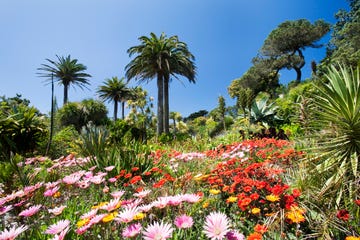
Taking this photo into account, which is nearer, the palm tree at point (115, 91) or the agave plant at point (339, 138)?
the agave plant at point (339, 138)

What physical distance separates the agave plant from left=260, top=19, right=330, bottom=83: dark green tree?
1037 inches

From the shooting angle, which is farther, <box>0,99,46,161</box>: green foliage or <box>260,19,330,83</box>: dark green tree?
<box>260,19,330,83</box>: dark green tree

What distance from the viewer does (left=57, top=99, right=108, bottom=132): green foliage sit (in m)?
26.6

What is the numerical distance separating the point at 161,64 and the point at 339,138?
1736cm

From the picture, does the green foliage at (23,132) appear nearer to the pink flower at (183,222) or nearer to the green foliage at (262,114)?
the pink flower at (183,222)

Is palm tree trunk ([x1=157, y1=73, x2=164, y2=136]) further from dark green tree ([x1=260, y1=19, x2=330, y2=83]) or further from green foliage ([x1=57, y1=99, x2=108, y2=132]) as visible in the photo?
dark green tree ([x1=260, y1=19, x2=330, y2=83])

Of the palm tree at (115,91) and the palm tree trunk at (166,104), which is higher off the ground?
the palm tree at (115,91)

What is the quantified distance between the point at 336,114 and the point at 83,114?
28.0 m

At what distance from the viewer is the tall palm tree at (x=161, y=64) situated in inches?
743

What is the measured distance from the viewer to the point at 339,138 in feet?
8.67

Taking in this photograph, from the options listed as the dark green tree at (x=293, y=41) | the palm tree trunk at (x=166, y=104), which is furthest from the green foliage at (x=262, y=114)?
the dark green tree at (x=293, y=41)

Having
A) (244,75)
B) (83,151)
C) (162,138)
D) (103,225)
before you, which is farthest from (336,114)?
(244,75)

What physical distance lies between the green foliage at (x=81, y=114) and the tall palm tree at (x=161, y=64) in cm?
967

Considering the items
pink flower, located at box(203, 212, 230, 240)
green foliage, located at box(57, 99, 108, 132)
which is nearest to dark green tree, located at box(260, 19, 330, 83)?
green foliage, located at box(57, 99, 108, 132)
